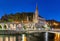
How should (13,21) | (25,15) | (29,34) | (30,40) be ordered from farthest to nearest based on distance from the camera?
1. (25,15)
2. (13,21)
3. (29,34)
4. (30,40)

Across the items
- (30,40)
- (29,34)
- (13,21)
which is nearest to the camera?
(30,40)

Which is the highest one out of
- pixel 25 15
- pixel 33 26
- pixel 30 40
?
pixel 25 15

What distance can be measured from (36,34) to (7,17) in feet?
4.21

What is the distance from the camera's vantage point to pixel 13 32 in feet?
17.3

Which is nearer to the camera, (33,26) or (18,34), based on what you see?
(18,34)

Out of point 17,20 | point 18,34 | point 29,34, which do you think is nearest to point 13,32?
point 18,34

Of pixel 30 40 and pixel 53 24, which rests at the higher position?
pixel 53 24

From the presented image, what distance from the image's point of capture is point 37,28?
576cm

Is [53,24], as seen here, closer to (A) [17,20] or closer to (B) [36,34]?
(B) [36,34]

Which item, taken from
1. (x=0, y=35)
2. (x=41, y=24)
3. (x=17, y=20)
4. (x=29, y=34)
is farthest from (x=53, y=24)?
(x=0, y=35)

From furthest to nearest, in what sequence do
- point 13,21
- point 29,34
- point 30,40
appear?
point 13,21
point 29,34
point 30,40

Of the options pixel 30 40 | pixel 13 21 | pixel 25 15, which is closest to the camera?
pixel 30 40

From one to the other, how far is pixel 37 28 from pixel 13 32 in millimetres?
887

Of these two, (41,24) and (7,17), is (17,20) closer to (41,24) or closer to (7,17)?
(7,17)
